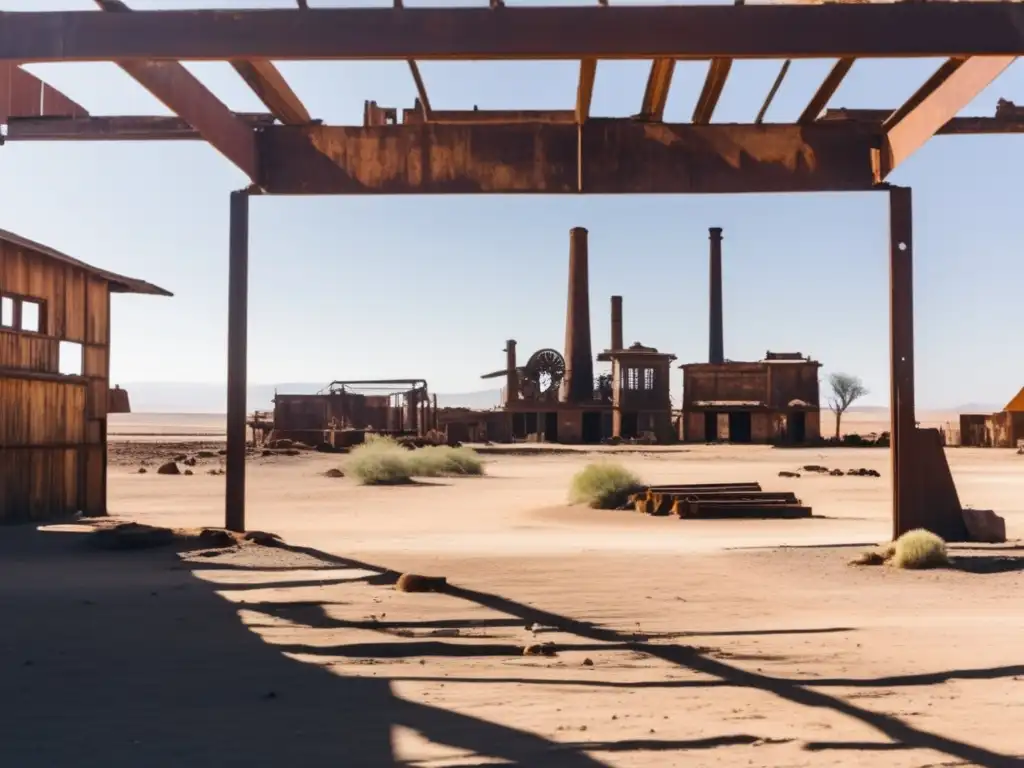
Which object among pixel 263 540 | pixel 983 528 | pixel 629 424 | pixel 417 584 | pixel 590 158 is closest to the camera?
pixel 417 584

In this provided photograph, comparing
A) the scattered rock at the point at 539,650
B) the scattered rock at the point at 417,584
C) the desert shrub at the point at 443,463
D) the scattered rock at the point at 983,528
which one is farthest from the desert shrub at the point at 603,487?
the scattered rock at the point at 539,650

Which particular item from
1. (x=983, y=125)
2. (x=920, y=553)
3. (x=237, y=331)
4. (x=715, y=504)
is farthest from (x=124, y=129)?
(x=715, y=504)

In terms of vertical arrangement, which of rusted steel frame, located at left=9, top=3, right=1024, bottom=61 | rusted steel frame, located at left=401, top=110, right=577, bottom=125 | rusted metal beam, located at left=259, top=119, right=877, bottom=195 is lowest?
rusted steel frame, located at left=9, top=3, right=1024, bottom=61

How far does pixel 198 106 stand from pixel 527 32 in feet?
15.1

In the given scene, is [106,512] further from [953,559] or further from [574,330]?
[574,330]

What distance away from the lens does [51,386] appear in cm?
1573

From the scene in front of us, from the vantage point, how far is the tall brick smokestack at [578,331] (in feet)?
192

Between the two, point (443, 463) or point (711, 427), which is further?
point (711, 427)

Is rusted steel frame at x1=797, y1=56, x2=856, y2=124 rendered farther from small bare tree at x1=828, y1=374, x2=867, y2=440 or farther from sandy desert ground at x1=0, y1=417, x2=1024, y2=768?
small bare tree at x1=828, y1=374, x2=867, y2=440

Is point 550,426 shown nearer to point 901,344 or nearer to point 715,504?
point 715,504

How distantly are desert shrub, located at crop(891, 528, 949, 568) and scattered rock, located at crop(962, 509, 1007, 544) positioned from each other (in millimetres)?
1944

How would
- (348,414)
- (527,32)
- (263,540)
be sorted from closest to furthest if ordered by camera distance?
1. (527,32)
2. (263,540)
3. (348,414)

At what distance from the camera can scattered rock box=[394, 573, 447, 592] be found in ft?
29.0

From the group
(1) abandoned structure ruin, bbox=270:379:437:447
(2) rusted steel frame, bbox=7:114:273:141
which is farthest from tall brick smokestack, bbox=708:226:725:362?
(2) rusted steel frame, bbox=7:114:273:141
